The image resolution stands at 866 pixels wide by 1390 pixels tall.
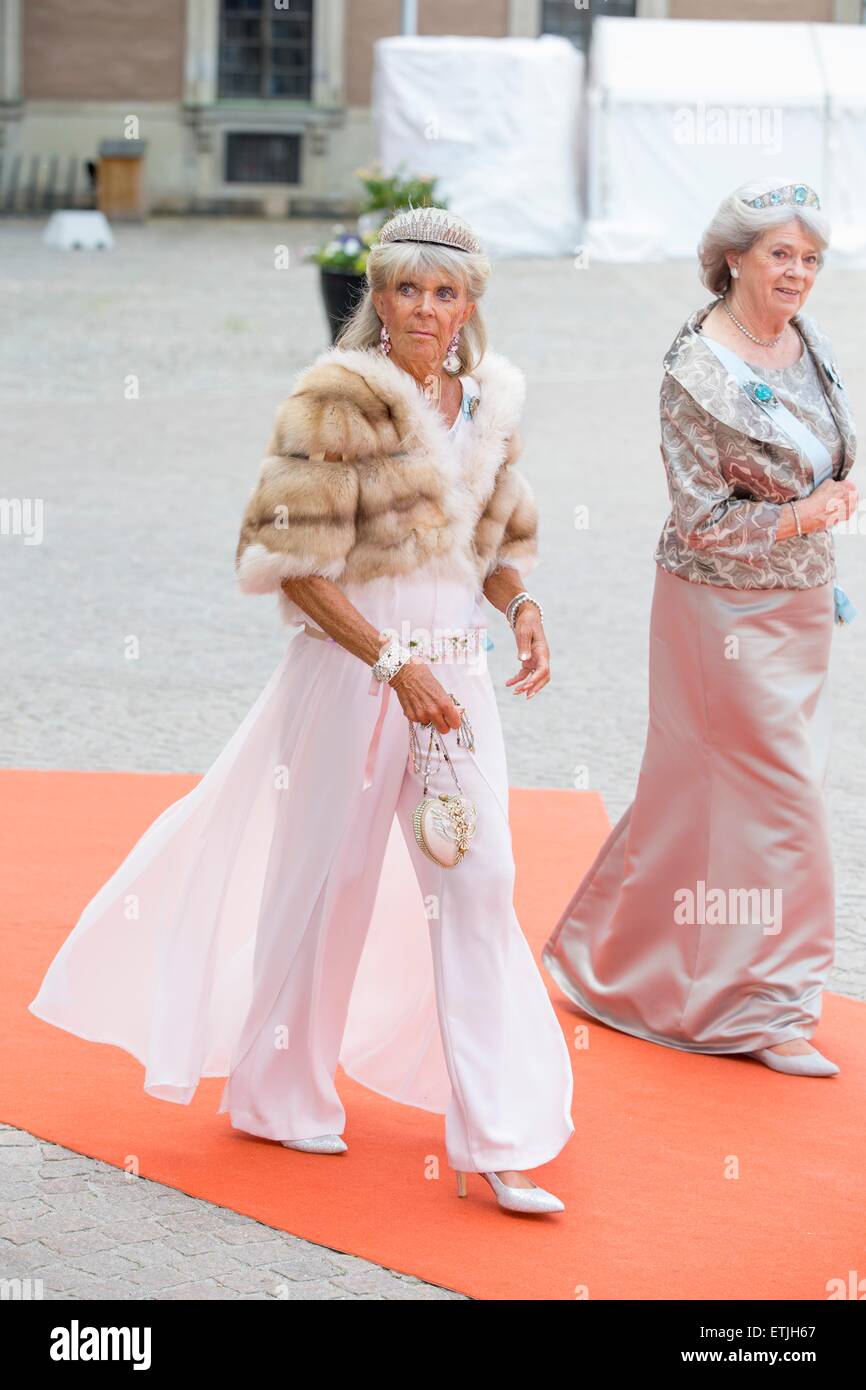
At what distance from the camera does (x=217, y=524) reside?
1253 centimetres

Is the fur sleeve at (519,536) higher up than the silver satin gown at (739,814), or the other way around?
the fur sleeve at (519,536)

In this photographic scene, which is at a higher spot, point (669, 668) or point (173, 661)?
point (669, 668)

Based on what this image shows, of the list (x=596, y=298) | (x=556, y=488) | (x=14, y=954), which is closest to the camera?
(x=14, y=954)

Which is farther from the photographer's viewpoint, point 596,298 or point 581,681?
point 596,298

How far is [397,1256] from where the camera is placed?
13.2 feet

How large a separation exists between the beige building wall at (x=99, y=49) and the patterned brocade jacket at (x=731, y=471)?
30.5m

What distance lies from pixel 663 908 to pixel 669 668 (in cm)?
61

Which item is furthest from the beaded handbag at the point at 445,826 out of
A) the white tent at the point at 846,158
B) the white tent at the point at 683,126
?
the white tent at the point at 846,158

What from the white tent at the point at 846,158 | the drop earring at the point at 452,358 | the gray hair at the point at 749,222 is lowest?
the drop earring at the point at 452,358

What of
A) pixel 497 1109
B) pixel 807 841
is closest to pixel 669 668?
pixel 807 841

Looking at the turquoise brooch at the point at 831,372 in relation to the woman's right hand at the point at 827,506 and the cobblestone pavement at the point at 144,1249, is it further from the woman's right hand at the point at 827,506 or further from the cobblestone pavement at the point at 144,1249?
the cobblestone pavement at the point at 144,1249

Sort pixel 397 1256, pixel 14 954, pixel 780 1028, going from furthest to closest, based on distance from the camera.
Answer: pixel 14 954, pixel 780 1028, pixel 397 1256

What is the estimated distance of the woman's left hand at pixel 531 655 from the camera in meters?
4.25
